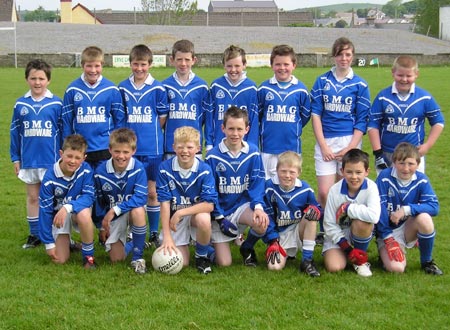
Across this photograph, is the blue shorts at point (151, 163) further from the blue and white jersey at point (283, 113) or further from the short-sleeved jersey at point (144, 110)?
the blue and white jersey at point (283, 113)

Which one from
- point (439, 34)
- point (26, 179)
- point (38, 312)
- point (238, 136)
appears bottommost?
point (38, 312)

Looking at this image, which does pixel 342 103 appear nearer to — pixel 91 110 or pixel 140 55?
pixel 140 55

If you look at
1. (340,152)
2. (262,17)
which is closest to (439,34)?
(262,17)

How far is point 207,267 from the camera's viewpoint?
16.0ft

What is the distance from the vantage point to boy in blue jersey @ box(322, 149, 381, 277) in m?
4.73

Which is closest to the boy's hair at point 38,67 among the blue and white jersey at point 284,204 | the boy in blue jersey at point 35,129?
the boy in blue jersey at point 35,129

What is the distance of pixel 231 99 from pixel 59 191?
5.80ft

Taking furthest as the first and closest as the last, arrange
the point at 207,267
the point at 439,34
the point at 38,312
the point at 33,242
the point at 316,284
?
the point at 439,34 < the point at 33,242 < the point at 207,267 < the point at 316,284 < the point at 38,312

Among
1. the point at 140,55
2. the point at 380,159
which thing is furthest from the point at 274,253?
the point at 140,55

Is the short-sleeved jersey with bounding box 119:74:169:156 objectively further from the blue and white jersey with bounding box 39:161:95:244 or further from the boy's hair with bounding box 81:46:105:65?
the blue and white jersey with bounding box 39:161:95:244

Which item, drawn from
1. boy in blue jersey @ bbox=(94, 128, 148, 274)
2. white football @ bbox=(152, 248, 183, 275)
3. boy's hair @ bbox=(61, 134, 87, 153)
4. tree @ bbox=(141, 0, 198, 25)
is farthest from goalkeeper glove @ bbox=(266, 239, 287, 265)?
tree @ bbox=(141, 0, 198, 25)

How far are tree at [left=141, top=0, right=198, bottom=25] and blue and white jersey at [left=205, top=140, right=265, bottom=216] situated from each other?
5961cm

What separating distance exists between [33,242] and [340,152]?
2.84 meters

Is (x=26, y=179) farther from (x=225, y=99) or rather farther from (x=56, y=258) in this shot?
(x=225, y=99)
